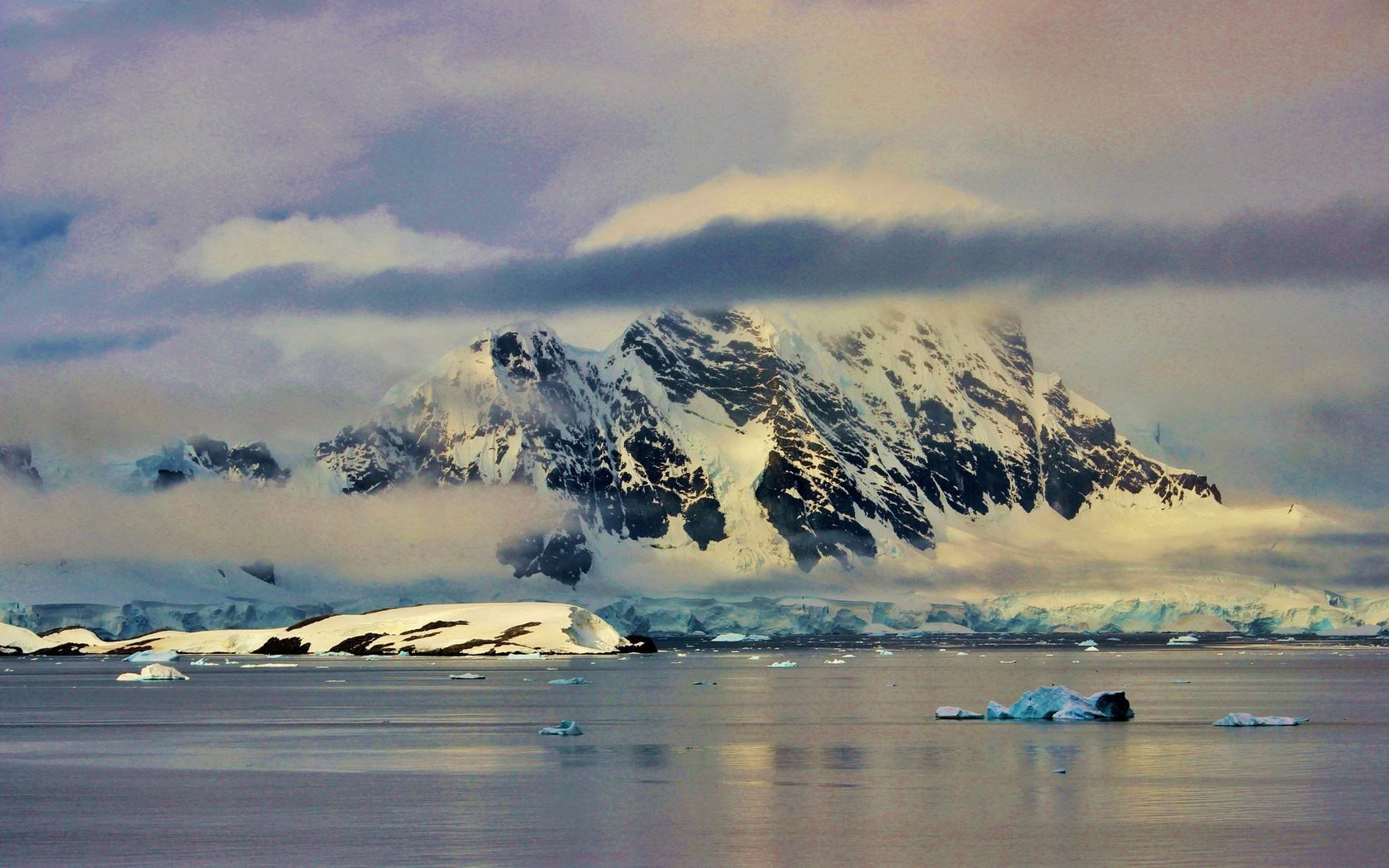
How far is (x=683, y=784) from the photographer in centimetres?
5250

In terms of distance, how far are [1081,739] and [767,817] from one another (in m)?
28.2

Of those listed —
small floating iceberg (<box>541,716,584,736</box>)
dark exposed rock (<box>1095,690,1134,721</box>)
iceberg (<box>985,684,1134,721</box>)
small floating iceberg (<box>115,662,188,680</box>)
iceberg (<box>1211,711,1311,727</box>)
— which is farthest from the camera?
small floating iceberg (<box>115,662,188,680</box>)

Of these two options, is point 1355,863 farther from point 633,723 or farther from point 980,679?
point 980,679

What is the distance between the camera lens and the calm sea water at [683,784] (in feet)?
126

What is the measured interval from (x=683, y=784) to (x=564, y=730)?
68.0 ft

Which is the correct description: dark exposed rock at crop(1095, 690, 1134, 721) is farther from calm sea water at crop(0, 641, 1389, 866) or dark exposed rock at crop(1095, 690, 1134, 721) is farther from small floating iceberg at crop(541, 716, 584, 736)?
small floating iceberg at crop(541, 716, 584, 736)

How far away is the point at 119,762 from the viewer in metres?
61.2

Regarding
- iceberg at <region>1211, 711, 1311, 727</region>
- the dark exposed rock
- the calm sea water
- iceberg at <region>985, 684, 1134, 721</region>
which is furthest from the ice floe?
iceberg at <region>1211, 711, 1311, 727</region>

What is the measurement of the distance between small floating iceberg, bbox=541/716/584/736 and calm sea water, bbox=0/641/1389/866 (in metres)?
0.96

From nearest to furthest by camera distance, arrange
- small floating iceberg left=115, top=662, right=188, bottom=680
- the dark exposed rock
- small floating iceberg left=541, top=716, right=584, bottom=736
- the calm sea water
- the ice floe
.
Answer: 1. the calm sea water
2. small floating iceberg left=541, top=716, right=584, bottom=736
3. the dark exposed rock
4. the ice floe
5. small floating iceberg left=115, top=662, right=188, bottom=680

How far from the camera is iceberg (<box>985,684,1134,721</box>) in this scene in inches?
3120

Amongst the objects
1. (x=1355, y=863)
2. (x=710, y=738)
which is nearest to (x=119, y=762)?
(x=710, y=738)

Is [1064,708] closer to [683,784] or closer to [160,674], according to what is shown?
[683,784]

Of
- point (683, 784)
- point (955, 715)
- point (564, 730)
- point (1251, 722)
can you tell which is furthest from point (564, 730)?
point (1251, 722)
